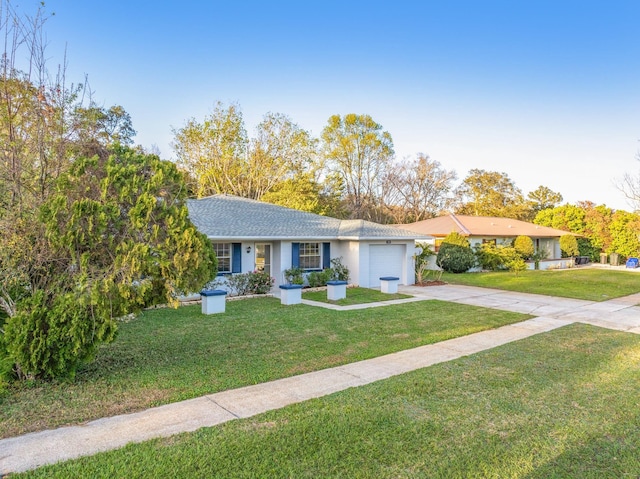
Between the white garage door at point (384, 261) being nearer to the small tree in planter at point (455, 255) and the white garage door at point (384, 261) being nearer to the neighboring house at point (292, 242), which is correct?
the neighboring house at point (292, 242)

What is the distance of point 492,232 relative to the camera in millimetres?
28484

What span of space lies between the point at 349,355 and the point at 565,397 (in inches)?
136

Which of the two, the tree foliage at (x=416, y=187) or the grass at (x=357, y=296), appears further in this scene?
the tree foliage at (x=416, y=187)

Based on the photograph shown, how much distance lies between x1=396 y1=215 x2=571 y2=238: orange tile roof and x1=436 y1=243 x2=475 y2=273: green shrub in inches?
76.2

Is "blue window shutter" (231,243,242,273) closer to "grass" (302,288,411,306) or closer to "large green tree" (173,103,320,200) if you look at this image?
"grass" (302,288,411,306)

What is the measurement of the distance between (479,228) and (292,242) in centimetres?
1807

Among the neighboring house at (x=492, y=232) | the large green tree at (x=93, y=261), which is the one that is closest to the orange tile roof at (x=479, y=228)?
the neighboring house at (x=492, y=232)

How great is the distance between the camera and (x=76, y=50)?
662cm

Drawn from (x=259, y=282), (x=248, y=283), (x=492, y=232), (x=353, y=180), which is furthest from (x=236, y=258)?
(x=353, y=180)

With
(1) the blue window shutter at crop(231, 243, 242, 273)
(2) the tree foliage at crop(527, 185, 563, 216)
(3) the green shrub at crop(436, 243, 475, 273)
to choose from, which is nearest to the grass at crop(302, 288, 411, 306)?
(1) the blue window shutter at crop(231, 243, 242, 273)

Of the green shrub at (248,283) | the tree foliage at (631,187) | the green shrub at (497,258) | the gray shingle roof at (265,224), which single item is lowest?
the green shrub at (248,283)

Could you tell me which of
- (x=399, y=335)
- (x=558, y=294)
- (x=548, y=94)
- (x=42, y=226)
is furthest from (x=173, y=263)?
(x=548, y=94)

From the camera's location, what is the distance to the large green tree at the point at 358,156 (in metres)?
40.2

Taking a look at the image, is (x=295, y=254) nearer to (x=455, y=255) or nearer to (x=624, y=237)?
(x=455, y=255)
